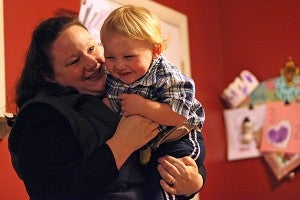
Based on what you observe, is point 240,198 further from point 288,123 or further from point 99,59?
point 99,59

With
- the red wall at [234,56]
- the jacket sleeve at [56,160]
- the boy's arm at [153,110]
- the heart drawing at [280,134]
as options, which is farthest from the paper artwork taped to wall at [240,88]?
the jacket sleeve at [56,160]

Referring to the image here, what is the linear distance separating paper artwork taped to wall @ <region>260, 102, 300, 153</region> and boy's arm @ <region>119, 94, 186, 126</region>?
167 centimetres

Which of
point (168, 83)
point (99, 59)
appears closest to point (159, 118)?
point (168, 83)

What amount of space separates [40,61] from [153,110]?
1.28 ft

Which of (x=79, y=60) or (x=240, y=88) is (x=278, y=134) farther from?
(x=79, y=60)

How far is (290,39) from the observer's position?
2.99m

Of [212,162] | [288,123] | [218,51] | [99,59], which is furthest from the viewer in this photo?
[218,51]

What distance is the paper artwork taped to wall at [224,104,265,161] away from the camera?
302cm

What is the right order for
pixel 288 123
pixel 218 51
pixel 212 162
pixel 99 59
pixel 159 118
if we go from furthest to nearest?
1. pixel 218 51
2. pixel 212 162
3. pixel 288 123
4. pixel 99 59
5. pixel 159 118

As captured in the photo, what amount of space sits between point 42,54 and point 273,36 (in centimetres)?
191

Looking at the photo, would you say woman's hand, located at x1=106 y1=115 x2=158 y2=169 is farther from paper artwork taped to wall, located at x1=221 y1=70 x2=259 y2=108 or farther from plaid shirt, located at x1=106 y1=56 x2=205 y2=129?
paper artwork taped to wall, located at x1=221 y1=70 x2=259 y2=108

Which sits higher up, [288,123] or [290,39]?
[290,39]

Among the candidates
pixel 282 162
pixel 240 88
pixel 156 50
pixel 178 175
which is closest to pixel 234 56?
pixel 240 88

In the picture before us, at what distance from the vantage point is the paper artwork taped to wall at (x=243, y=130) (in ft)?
9.91
